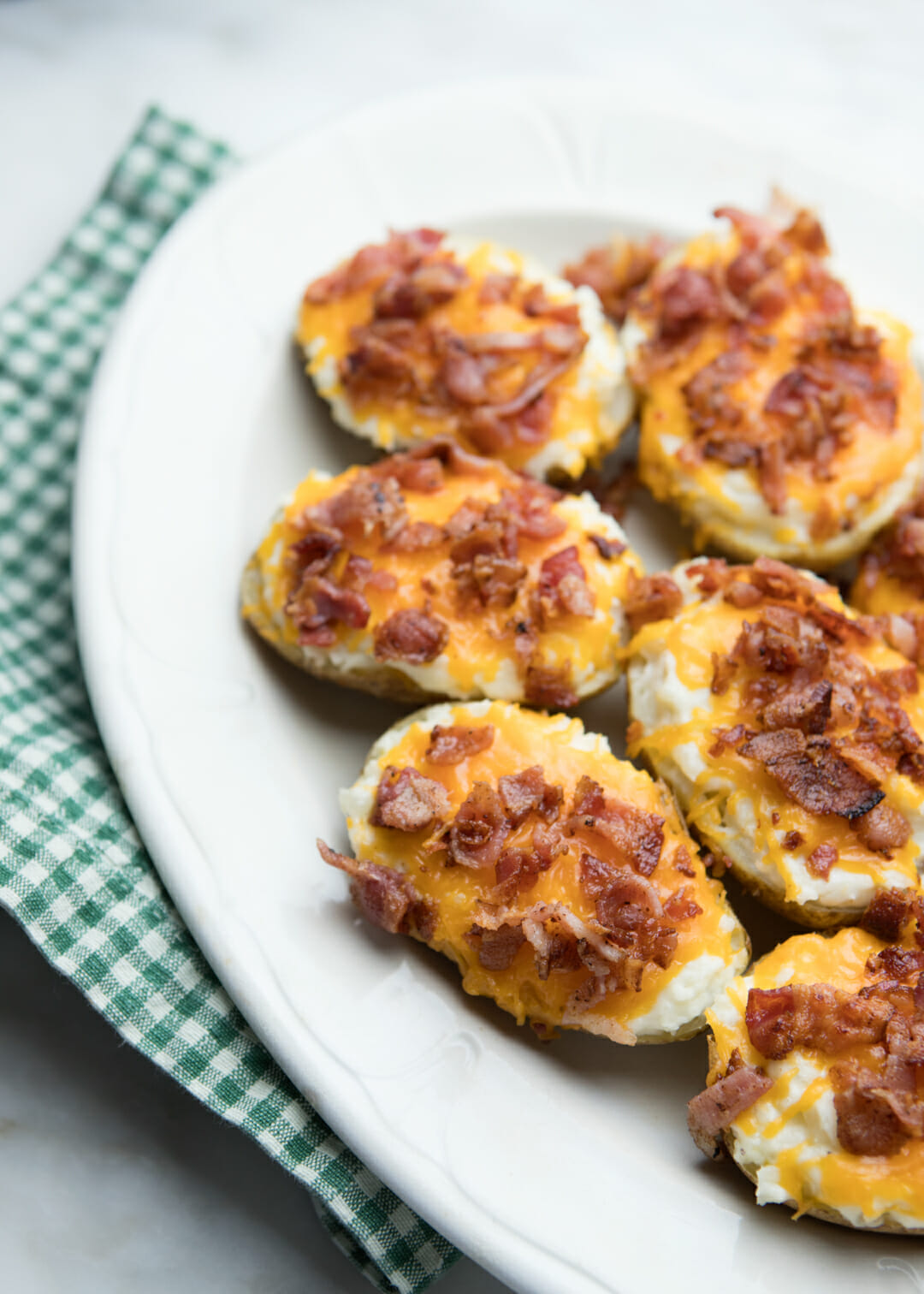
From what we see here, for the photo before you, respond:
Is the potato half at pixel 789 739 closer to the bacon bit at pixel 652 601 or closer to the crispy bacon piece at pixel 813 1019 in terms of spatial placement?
the bacon bit at pixel 652 601

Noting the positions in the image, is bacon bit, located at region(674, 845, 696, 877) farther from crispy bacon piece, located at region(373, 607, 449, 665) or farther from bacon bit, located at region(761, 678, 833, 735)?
crispy bacon piece, located at region(373, 607, 449, 665)

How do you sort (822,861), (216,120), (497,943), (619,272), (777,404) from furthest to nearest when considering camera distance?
(216,120)
(619,272)
(777,404)
(822,861)
(497,943)

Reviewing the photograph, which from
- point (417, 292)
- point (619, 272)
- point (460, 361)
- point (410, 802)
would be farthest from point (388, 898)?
point (619, 272)

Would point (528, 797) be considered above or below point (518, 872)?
above

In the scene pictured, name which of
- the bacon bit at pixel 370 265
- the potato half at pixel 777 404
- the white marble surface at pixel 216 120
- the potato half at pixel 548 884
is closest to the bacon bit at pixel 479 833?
the potato half at pixel 548 884

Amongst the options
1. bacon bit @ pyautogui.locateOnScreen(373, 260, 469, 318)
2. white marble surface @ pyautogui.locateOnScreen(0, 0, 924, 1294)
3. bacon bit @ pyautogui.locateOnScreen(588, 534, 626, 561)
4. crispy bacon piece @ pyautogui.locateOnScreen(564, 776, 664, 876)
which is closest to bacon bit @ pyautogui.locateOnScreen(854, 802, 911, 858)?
crispy bacon piece @ pyautogui.locateOnScreen(564, 776, 664, 876)

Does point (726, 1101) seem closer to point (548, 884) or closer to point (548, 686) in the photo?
point (548, 884)
